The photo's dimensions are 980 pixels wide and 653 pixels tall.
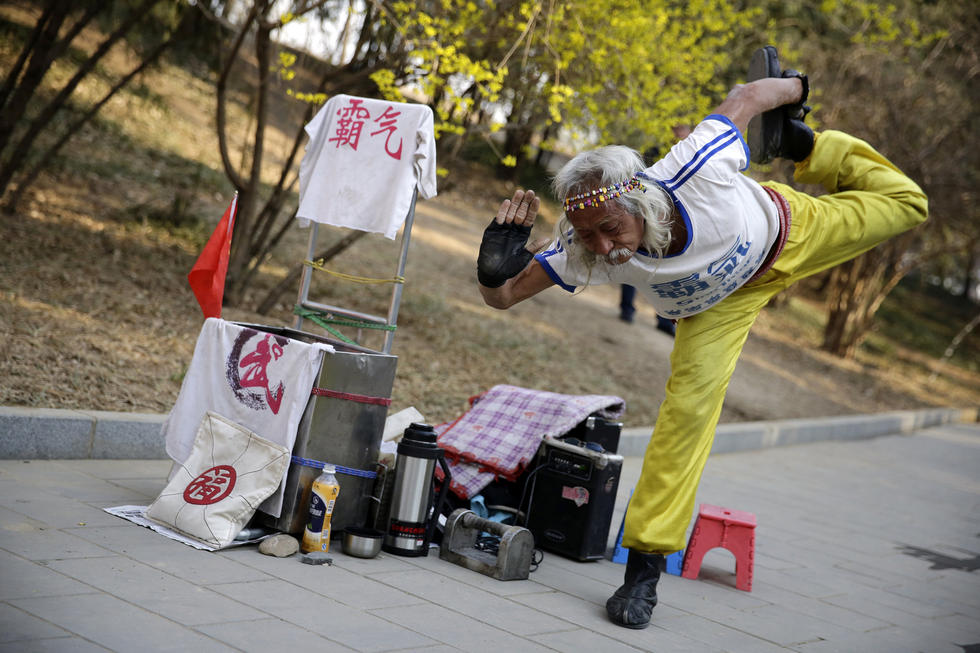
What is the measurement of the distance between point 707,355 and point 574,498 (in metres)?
1.18

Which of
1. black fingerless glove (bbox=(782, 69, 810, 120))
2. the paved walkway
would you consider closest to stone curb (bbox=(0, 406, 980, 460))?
the paved walkway

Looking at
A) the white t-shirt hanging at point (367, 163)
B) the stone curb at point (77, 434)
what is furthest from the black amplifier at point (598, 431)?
the stone curb at point (77, 434)

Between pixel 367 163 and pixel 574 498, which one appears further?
A: pixel 367 163

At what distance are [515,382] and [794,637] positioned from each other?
16.7 feet

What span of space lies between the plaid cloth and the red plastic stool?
0.74 m

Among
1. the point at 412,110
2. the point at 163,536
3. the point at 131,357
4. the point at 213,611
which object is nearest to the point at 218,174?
the point at 131,357

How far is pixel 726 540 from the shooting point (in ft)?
15.3

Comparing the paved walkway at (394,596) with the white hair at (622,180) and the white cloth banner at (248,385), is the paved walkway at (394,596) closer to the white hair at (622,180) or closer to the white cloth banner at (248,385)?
the white cloth banner at (248,385)

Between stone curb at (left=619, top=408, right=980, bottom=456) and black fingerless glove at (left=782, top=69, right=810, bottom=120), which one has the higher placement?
black fingerless glove at (left=782, top=69, right=810, bottom=120)

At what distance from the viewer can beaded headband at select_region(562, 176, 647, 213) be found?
3.30 meters

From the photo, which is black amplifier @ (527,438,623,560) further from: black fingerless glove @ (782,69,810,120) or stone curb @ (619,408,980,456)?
stone curb @ (619,408,980,456)

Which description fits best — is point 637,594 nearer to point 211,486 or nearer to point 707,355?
point 707,355

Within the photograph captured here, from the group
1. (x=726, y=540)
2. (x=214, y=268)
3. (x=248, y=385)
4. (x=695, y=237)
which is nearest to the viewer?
(x=695, y=237)

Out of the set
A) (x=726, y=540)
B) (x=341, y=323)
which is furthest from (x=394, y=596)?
(x=726, y=540)
